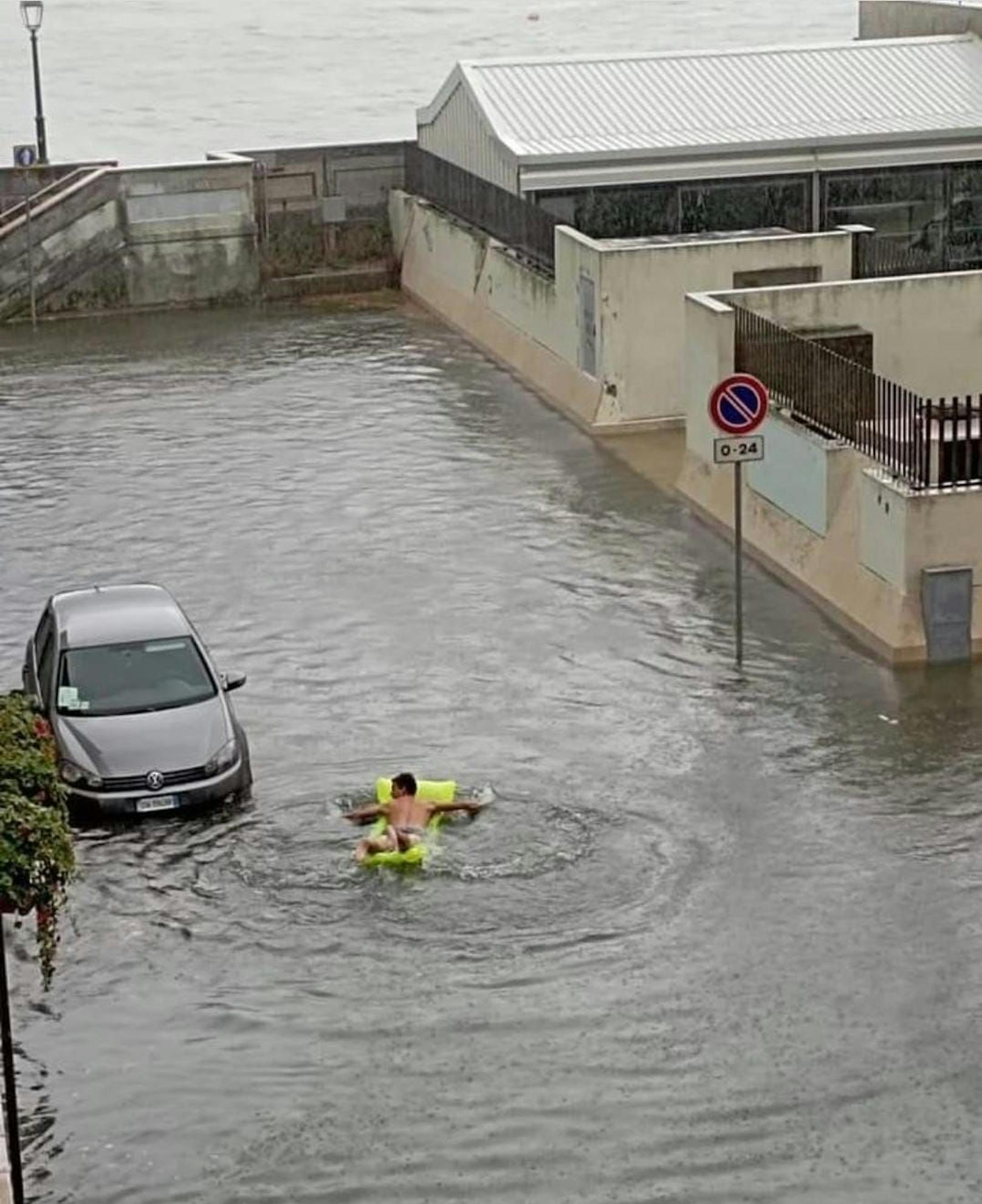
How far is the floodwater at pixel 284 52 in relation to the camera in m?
77.4

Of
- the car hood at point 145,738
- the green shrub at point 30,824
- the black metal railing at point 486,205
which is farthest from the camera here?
the black metal railing at point 486,205

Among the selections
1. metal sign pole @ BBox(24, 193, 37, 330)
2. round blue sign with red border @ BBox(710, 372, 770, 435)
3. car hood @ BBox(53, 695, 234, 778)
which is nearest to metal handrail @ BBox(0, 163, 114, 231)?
metal sign pole @ BBox(24, 193, 37, 330)

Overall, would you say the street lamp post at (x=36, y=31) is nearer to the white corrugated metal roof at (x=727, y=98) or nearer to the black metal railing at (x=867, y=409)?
the white corrugated metal roof at (x=727, y=98)

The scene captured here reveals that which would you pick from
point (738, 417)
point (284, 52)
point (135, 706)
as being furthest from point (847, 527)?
point (284, 52)

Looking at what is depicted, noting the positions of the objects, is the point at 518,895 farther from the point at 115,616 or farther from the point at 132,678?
the point at 115,616

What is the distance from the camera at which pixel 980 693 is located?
64.3 feet

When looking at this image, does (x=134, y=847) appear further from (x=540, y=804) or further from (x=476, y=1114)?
(x=476, y=1114)

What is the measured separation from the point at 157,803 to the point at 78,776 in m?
0.57

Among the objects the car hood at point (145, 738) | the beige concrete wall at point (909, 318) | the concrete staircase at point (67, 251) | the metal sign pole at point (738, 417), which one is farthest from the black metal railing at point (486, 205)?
the car hood at point (145, 738)

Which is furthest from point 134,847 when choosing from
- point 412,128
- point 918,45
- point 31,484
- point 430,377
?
point 412,128

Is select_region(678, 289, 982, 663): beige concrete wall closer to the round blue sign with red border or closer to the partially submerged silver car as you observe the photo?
the round blue sign with red border

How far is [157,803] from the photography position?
55.9 feet

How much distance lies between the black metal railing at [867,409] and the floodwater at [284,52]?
48315mm

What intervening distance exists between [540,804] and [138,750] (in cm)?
275
